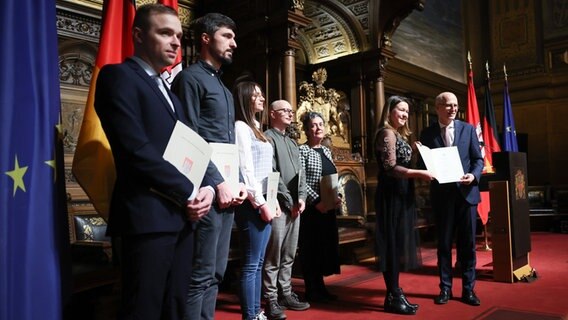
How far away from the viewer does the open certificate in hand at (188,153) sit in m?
1.36

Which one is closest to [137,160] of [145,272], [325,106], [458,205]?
[145,272]

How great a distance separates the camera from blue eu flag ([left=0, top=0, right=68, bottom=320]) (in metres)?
1.40

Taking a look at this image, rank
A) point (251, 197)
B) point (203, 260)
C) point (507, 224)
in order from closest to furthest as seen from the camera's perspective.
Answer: point (203, 260) → point (251, 197) → point (507, 224)

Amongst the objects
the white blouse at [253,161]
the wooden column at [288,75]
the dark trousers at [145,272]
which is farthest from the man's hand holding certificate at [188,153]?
the wooden column at [288,75]

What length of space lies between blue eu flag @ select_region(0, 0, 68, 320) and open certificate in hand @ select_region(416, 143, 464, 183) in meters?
2.03

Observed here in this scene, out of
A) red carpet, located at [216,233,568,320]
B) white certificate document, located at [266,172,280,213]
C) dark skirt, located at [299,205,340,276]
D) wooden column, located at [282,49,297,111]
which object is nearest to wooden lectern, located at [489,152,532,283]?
red carpet, located at [216,233,568,320]

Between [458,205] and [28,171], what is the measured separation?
2.52m

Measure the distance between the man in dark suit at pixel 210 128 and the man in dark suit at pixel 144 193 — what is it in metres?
0.27

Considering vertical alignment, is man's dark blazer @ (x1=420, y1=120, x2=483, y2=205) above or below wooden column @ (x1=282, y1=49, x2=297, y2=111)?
below

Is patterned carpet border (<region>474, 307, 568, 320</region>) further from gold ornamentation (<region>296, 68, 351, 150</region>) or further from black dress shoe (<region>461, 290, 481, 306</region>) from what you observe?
gold ornamentation (<region>296, 68, 351, 150</region>)

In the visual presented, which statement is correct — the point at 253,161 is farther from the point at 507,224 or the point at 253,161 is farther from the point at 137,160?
the point at 507,224

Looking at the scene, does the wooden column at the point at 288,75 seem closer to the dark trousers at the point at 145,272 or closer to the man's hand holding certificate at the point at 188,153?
the man's hand holding certificate at the point at 188,153

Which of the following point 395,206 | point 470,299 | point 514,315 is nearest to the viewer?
point 514,315

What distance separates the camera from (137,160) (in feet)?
4.25
